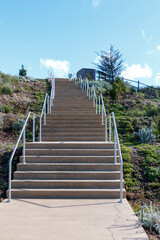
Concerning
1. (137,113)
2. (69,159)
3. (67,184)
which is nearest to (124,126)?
(137,113)

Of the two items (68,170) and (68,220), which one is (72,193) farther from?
(68,220)

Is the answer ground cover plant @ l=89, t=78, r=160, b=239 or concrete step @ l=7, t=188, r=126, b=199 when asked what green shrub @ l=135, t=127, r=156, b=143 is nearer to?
ground cover plant @ l=89, t=78, r=160, b=239

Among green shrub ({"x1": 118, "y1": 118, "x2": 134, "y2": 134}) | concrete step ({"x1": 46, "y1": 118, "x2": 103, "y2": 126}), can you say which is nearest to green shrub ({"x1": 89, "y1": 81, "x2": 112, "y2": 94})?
green shrub ({"x1": 118, "y1": 118, "x2": 134, "y2": 134})

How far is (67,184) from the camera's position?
17.4ft

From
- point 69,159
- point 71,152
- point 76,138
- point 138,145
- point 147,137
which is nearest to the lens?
point 69,159

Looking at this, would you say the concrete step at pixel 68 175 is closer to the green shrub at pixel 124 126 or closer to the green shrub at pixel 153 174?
the green shrub at pixel 153 174

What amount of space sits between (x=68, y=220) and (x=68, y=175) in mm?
1791

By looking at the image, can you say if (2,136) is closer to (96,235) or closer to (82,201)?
(82,201)

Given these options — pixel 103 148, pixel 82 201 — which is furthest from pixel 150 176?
pixel 82 201

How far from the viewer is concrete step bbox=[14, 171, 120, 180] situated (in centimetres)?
554

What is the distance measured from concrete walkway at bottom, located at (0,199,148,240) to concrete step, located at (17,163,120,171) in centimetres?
101

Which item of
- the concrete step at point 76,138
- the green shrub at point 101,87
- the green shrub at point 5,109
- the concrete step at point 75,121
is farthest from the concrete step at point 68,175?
the green shrub at point 101,87

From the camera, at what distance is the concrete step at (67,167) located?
19.0 feet

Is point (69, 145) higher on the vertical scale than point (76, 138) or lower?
lower
